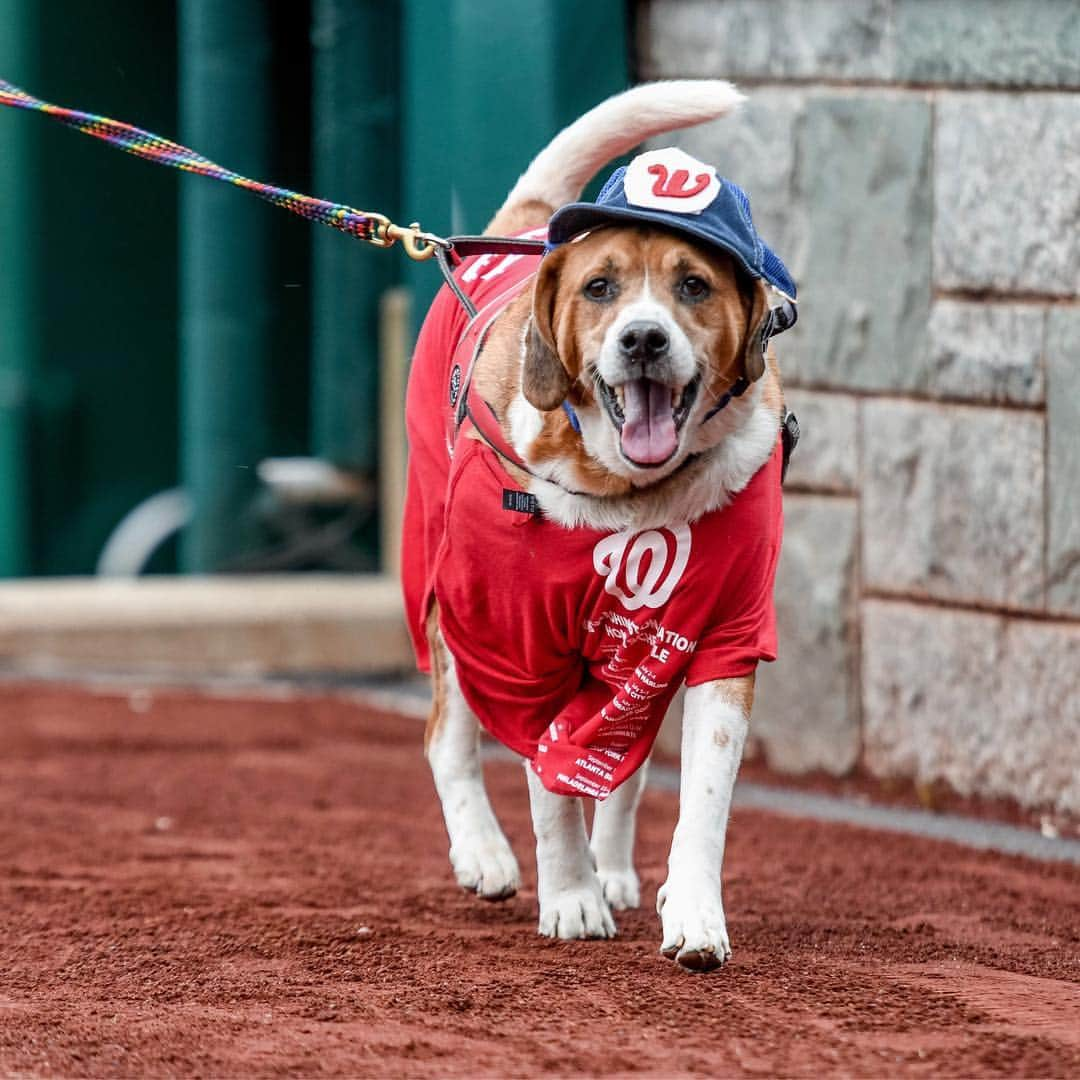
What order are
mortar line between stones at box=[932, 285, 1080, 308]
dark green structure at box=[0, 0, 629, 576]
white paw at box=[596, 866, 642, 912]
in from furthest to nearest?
dark green structure at box=[0, 0, 629, 576]
mortar line between stones at box=[932, 285, 1080, 308]
white paw at box=[596, 866, 642, 912]

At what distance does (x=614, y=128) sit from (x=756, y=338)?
1.04 m

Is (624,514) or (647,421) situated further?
(624,514)

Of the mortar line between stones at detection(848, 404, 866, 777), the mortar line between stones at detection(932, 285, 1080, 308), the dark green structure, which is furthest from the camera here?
the dark green structure

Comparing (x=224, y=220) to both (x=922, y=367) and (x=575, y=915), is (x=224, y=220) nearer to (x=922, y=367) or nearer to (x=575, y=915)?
(x=922, y=367)

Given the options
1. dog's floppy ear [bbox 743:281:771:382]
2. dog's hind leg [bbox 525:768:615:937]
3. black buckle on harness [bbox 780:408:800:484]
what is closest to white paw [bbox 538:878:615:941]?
dog's hind leg [bbox 525:768:615:937]

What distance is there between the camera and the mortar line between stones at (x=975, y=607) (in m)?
5.36

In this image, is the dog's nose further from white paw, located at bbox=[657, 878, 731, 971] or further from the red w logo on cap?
white paw, located at bbox=[657, 878, 731, 971]

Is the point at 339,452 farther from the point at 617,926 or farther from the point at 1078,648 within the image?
the point at 617,926

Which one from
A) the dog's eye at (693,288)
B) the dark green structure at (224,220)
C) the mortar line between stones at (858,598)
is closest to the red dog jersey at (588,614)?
the dog's eye at (693,288)

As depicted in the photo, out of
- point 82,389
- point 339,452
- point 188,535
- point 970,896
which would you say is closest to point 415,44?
point 339,452

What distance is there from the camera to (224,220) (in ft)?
28.5

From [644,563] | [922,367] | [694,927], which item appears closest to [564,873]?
[694,927]

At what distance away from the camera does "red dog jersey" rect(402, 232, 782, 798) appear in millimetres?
3643

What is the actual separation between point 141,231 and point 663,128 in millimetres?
6216
